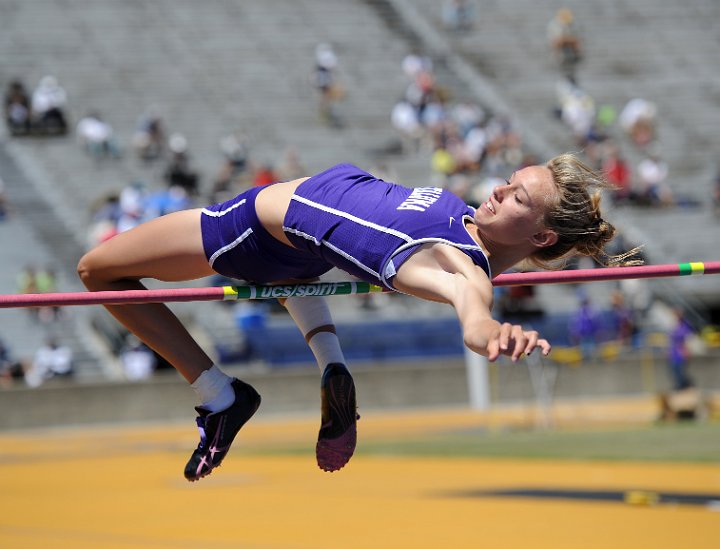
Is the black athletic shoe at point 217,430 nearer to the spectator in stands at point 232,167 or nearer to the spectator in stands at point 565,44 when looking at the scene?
the spectator in stands at point 232,167

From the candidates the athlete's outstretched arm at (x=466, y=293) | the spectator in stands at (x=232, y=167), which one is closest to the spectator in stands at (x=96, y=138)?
the spectator in stands at (x=232, y=167)

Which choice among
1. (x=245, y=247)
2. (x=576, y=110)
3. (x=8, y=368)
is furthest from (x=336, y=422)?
(x=576, y=110)

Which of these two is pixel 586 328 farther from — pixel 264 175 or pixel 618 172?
pixel 264 175

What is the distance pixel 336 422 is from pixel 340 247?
39.3 inches

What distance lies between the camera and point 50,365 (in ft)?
67.3

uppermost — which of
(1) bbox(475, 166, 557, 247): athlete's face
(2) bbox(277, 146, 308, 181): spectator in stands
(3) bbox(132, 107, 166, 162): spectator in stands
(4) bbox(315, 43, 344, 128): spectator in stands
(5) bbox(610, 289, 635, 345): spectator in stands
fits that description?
(4) bbox(315, 43, 344, 128): spectator in stands

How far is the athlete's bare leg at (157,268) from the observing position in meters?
5.54

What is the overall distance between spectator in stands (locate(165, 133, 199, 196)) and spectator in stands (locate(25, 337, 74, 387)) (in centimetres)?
437

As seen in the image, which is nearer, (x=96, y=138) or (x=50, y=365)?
(x=50, y=365)

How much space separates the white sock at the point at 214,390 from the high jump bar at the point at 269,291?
40 centimetres

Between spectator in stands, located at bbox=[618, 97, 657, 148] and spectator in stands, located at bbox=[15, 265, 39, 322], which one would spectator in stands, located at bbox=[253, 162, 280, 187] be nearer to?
spectator in stands, located at bbox=[15, 265, 39, 322]

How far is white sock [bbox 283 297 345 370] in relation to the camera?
6094 millimetres

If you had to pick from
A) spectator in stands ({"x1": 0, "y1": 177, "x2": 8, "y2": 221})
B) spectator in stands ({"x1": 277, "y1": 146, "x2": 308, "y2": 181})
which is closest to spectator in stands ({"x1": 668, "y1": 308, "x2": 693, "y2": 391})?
spectator in stands ({"x1": 277, "y1": 146, "x2": 308, "y2": 181})

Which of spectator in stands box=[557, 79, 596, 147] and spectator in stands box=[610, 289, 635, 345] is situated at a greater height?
spectator in stands box=[557, 79, 596, 147]
